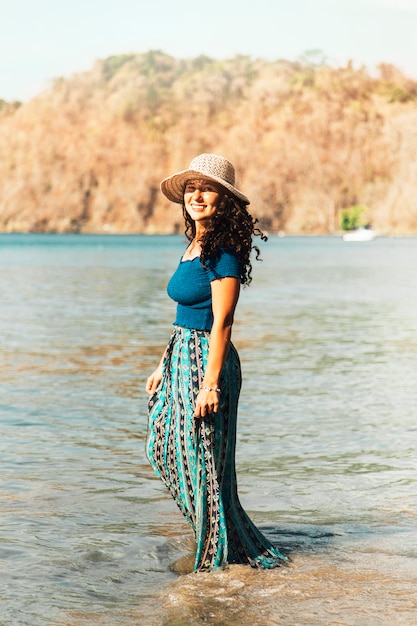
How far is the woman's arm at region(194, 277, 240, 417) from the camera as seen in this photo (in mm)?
4734

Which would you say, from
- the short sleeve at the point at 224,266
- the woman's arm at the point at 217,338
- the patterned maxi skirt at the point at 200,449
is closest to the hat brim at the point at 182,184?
the short sleeve at the point at 224,266

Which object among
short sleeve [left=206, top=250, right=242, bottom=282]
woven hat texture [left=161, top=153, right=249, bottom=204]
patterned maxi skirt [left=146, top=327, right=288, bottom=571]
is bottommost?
patterned maxi skirt [left=146, top=327, right=288, bottom=571]

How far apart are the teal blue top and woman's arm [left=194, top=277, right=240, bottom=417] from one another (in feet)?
0.18

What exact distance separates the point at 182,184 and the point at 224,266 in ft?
1.77

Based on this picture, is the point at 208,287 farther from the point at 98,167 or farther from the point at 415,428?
the point at 98,167

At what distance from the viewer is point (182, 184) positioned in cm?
508

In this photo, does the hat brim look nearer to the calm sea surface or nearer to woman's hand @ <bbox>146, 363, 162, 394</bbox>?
woman's hand @ <bbox>146, 363, 162, 394</bbox>

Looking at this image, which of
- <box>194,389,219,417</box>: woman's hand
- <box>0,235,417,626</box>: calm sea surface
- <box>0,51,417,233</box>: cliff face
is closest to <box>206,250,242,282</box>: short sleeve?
<box>194,389,219,417</box>: woman's hand

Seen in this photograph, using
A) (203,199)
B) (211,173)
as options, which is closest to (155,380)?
(203,199)

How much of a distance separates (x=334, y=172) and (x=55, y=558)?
163m

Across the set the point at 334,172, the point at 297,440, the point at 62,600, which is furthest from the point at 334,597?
the point at 334,172

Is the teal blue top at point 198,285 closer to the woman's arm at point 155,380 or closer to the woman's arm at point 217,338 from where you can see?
the woman's arm at point 217,338

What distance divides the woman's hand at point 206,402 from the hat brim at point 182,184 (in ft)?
2.97

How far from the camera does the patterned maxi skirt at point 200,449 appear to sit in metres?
4.90
